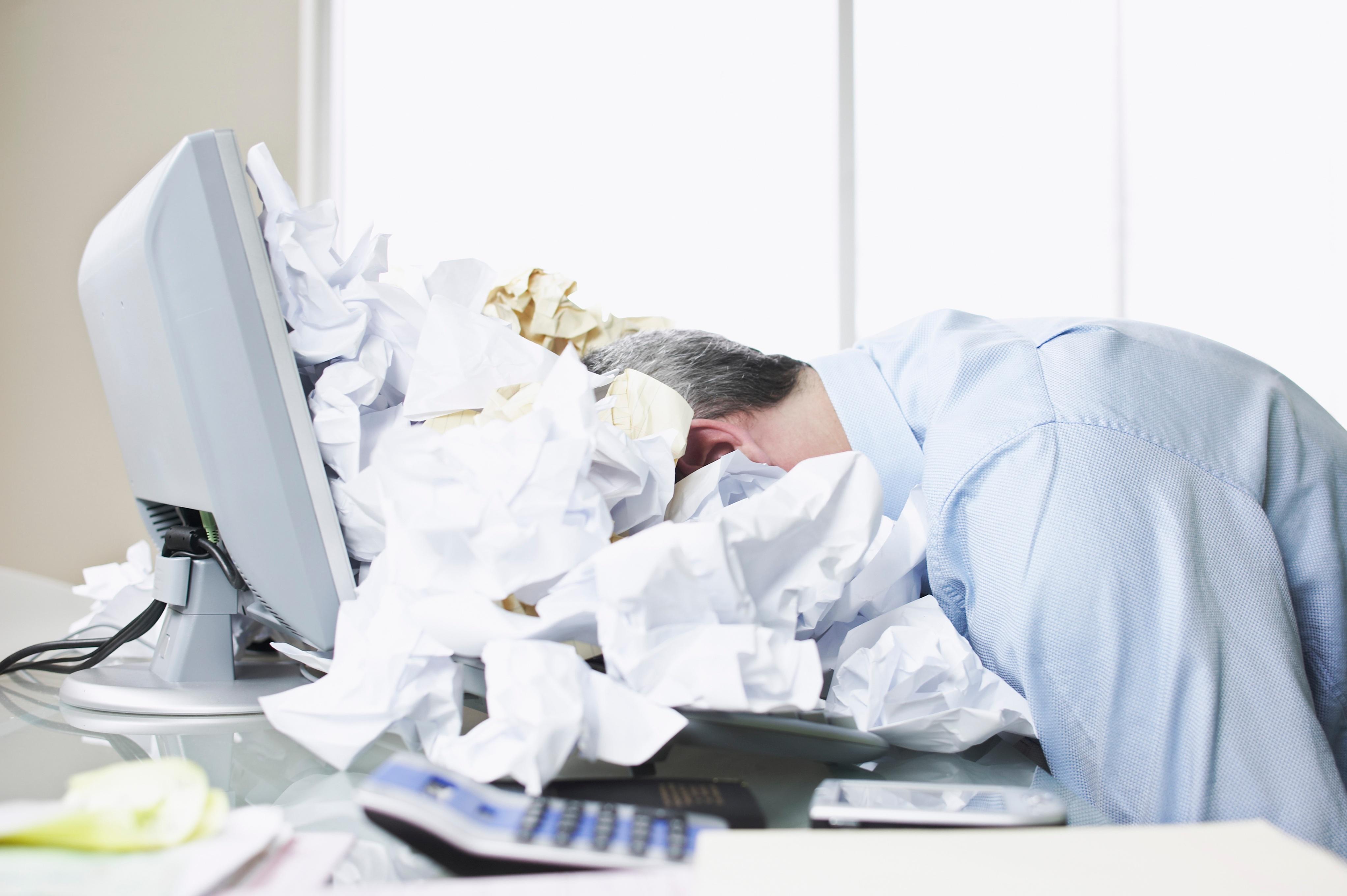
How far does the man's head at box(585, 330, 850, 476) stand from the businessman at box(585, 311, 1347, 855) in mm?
141

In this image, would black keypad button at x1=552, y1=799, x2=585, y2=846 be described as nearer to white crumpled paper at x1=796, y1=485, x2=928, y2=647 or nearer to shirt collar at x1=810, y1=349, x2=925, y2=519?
white crumpled paper at x1=796, y1=485, x2=928, y2=647

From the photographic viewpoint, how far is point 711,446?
788 millimetres

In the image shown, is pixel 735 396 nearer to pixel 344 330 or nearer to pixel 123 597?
pixel 344 330

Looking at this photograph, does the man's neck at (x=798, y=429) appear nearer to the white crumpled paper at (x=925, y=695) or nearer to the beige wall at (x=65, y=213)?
the white crumpled paper at (x=925, y=695)

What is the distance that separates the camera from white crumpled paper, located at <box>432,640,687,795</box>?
368mm

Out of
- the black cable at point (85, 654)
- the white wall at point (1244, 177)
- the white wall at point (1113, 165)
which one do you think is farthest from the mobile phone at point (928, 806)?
the white wall at point (1244, 177)

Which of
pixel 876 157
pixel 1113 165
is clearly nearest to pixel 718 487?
pixel 876 157

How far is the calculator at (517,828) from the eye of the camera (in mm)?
290

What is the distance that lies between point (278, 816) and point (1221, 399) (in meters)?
0.70

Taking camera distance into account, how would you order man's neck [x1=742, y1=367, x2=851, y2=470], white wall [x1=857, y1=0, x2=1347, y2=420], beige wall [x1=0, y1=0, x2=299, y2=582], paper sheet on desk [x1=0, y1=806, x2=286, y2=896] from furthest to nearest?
white wall [x1=857, y1=0, x2=1347, y2=420] < beige wall [x1=0, y1=0, x2=299, y2=582] < man's neck [x1=742, y1=367, x2=851, y2=470] < paper sheet on desk [x1=0, y1=806, x2=286, y2=896]

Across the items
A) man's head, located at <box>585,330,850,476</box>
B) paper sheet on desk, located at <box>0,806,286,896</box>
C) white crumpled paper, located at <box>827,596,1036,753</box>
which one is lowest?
white crumpled paper, located at <box>827,596,1036,753</box>

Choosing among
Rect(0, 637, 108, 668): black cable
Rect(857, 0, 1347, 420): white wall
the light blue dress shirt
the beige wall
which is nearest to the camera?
the light blue dress shirt

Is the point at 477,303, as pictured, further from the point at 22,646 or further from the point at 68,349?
the point at 68,349

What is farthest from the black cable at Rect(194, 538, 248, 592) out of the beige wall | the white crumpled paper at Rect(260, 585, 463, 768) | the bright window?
the bright window
